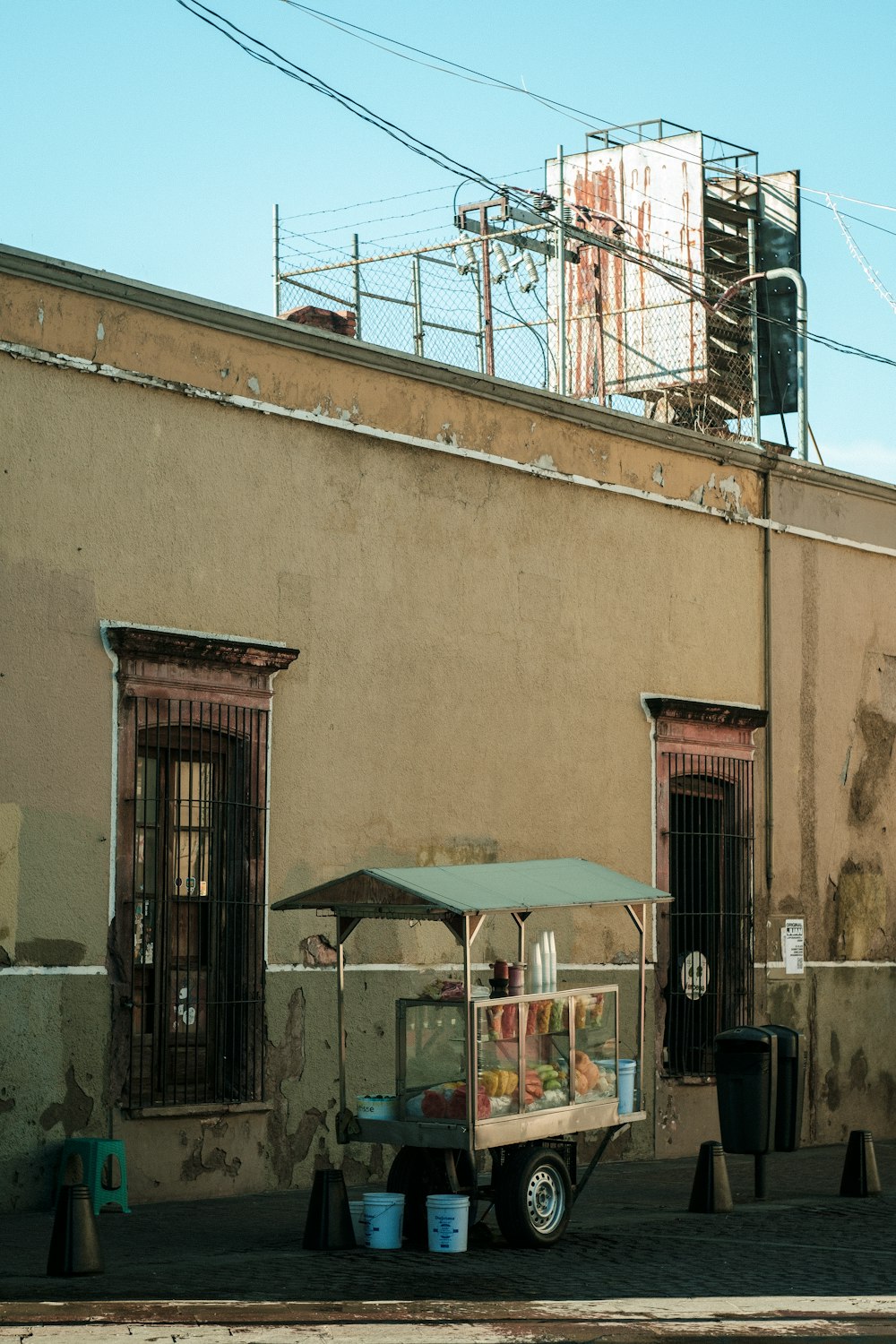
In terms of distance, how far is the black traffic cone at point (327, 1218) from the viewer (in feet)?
32.5

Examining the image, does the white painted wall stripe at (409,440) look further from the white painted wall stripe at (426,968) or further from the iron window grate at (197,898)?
the white painted wall stripe at (426,968)

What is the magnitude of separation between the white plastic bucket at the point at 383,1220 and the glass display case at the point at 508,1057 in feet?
1.56

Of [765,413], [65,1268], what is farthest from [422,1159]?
[765,413]

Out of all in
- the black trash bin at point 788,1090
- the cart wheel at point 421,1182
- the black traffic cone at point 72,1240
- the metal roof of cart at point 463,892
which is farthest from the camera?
the black trash bin at point 788,1090

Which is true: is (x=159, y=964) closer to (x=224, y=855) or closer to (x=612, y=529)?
(x=224, y=855)

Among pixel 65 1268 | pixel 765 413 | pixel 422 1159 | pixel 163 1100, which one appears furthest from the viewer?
pixel 765 413

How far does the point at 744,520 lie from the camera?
54.9 ft

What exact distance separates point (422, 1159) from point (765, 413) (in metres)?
10.1

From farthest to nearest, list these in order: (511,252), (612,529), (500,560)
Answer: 1. (511,252)
2. (612,529)
3. (500,560)

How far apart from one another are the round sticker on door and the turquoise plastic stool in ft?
19.0

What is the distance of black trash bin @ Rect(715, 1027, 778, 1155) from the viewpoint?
41.1 ft

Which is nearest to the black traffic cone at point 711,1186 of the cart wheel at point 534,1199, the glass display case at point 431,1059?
the cart wheel at point 534,1199

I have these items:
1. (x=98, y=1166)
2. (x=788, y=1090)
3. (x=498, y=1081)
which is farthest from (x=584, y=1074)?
(x=98, y=1166)

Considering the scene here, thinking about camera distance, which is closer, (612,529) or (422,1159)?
(422,1159)
